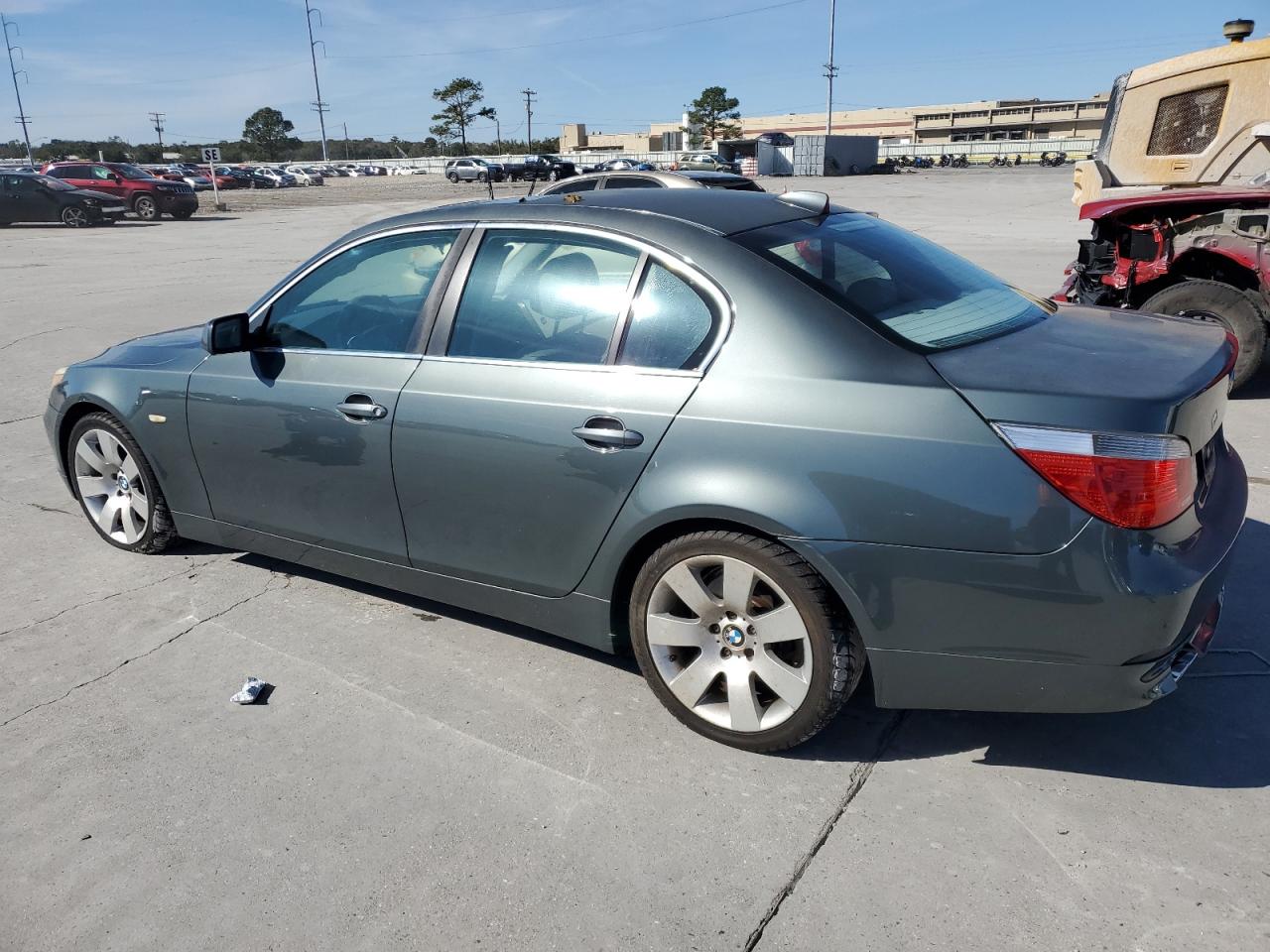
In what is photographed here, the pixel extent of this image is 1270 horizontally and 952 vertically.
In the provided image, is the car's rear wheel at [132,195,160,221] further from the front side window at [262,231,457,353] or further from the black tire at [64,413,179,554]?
the front side window at [262,231,457,353]

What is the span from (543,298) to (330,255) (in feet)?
3.64

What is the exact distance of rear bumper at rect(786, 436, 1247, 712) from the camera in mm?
2373

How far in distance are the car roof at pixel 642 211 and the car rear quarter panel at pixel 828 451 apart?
0.96ft

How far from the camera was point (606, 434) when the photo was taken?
2.92m

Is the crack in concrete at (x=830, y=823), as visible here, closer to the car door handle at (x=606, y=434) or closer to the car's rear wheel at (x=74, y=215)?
the car door handle at (x=606, y=434)

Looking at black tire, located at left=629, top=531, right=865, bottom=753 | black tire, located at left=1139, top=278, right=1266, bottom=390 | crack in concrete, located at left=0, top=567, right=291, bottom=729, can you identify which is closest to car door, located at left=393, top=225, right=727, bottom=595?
black tire, located at left=629, top=531, right=865, bottom=753

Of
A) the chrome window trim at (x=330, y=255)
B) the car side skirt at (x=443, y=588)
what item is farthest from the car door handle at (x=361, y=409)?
the car side skirt at (x=443, y=588)

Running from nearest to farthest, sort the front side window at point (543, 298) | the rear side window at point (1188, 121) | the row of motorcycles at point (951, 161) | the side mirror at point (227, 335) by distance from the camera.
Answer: the front side window at point (543, 298)
the side mirror at point (227, 335)
the rear side window at point (1188, 121)
the row of motorcycles at point (951, 161)

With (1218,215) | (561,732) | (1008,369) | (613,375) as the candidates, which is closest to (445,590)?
(561,732)

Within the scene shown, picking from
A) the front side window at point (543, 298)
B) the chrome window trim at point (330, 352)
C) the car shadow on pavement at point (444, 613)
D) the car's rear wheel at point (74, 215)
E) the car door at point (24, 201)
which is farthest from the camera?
the car's rear wheel at point (74, 215)

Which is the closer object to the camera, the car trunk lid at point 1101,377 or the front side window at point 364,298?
the car trunk lid at point 1101,377

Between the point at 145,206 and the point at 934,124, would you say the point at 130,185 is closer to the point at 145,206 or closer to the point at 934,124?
the point at 145,206

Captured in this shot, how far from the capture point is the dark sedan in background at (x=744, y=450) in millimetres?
2422

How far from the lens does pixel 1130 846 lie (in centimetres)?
250
